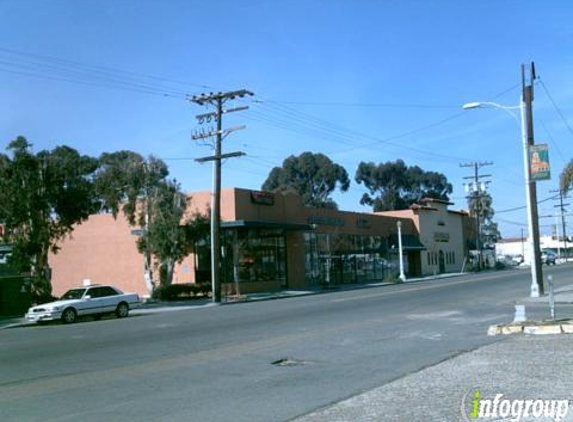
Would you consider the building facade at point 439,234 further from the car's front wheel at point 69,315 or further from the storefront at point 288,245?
the car's front wheel at point 69,315

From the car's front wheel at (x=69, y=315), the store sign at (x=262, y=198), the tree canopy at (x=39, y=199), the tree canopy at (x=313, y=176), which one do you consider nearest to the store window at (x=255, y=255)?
the store sign at (x=262, y=198)

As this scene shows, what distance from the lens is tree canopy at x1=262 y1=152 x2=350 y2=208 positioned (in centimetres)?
10175

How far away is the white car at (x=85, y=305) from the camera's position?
25.6 m

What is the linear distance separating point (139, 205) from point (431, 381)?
106 ft

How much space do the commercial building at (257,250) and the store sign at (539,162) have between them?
64.8ft

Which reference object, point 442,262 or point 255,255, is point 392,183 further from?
point 255,255

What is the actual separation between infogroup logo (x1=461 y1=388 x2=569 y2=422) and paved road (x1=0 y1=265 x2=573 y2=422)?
1.90 metres

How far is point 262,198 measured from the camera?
4622 cm

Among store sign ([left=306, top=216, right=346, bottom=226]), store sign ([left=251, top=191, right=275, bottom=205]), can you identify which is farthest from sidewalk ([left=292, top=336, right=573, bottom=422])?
store sign ([left=306, top=216, right=346, bottom=226])

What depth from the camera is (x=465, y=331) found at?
53.8 ft

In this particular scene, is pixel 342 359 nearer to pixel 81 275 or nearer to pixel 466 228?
pixel 81 275

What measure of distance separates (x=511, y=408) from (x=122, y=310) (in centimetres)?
2271

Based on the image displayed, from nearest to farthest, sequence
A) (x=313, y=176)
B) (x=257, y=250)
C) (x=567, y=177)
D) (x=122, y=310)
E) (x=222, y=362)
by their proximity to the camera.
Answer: (x=222, y=362) → (x=567, y=177) → (x=122, y=310) → (x=257, y=250) → (x=313, y=176)

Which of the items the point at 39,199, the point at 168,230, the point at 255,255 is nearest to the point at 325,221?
the point at 255,255
